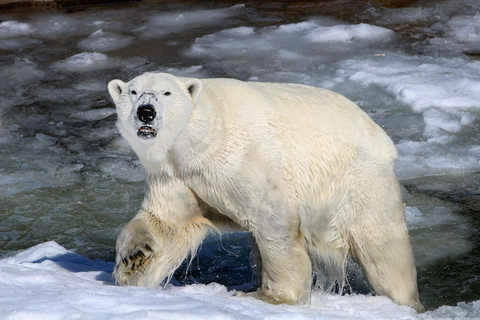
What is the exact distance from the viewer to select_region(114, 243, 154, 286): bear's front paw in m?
3.11

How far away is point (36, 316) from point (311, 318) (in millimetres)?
1170

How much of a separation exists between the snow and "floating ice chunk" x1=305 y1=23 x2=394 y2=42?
548cm

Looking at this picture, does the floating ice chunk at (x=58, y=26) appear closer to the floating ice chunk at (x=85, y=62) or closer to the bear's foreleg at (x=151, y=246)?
the floating ice chunk at (x=85, y=62)

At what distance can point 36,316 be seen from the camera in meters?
2.46

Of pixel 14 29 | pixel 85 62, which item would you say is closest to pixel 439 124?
pixel 85 62

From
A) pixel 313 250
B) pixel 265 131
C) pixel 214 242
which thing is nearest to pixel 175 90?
pixel 265 131

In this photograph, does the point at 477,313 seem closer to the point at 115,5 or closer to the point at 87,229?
the point at 87,229

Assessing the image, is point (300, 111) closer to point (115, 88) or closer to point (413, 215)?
point (115, 88)

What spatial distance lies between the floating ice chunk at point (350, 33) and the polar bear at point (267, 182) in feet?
16.8

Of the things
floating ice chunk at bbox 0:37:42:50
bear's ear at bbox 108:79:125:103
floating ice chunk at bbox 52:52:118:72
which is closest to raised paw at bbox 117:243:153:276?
bear's ear at bbox 108:79:125:103

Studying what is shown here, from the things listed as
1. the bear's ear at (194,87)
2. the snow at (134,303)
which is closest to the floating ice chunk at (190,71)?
the snow at (134,303)

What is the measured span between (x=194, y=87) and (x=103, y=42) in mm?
6447

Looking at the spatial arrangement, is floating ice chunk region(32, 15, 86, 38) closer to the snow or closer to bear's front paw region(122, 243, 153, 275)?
the snow

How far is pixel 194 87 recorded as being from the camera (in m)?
3.10
